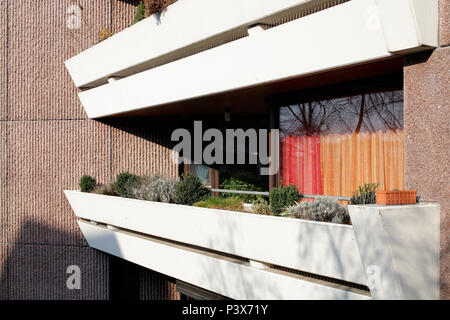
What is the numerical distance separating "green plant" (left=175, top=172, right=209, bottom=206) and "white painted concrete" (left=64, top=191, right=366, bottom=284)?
461 millimetres

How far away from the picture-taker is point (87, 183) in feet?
43.5

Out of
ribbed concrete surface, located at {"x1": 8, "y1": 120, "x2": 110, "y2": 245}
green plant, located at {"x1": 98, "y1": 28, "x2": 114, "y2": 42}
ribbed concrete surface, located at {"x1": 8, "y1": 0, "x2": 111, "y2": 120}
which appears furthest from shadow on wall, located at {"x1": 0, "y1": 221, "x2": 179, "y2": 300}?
green plant, located at {"x1": 98, "y1": 28, "x2": 114, "y2": 42}

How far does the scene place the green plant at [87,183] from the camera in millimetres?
13258

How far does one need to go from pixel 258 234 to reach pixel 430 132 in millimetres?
2960

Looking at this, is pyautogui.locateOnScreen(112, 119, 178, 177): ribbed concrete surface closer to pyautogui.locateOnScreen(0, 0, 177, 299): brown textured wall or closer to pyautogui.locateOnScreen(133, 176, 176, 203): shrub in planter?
pyautogui.locateOnScreen(0, 0, 177, 299): brown textured wall

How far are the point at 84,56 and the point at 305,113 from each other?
7174 mm

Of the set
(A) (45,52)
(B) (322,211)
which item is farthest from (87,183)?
(B) (322,211)

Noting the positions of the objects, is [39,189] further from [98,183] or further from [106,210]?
[106,210]

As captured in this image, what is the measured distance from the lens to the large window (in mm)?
7195

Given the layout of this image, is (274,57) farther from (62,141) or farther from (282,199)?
(62,141)

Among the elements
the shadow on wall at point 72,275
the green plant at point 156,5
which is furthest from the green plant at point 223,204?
the shadow on wall at point 72,275
